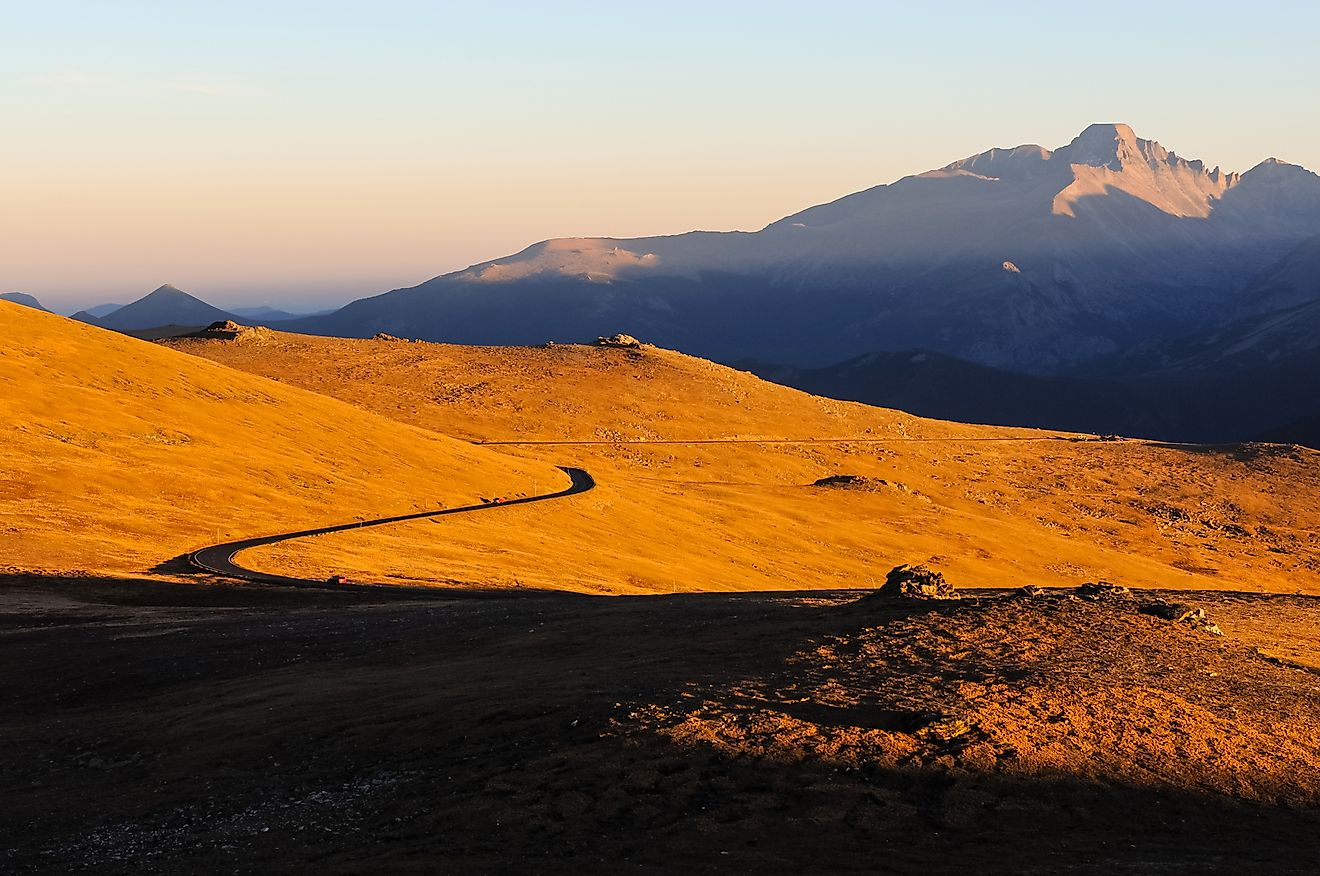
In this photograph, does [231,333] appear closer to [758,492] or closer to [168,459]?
[758,492]

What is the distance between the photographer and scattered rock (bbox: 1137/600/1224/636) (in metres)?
34.6

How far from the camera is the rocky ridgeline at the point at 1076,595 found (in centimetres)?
3503

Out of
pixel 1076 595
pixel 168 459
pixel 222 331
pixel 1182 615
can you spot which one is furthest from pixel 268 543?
pixel 222 331

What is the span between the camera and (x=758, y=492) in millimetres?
Answer: 115688

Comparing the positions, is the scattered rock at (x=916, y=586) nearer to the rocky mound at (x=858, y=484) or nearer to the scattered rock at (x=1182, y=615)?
the scattered rock at (x=1182, y=615)

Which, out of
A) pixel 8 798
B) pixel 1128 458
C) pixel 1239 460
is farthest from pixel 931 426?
pixel 8 798

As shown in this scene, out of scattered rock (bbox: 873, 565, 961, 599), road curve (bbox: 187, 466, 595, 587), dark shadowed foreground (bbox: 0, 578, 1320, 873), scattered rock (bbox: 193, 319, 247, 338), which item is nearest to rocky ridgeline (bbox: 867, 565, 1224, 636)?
scattered rock (bbox: 873, 565, 961, 599)

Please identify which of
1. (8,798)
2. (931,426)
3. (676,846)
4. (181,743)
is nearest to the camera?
(676,846)

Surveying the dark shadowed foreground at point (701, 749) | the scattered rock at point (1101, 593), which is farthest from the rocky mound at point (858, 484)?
the dark shadowed foreground at point (701, 749)

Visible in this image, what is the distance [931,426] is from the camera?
184 metres

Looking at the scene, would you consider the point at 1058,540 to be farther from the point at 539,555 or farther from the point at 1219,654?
the point at 1219,654

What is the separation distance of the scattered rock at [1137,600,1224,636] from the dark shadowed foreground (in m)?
0.47

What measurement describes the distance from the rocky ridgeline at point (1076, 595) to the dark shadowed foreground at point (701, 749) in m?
0.60

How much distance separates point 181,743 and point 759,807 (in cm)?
1536
